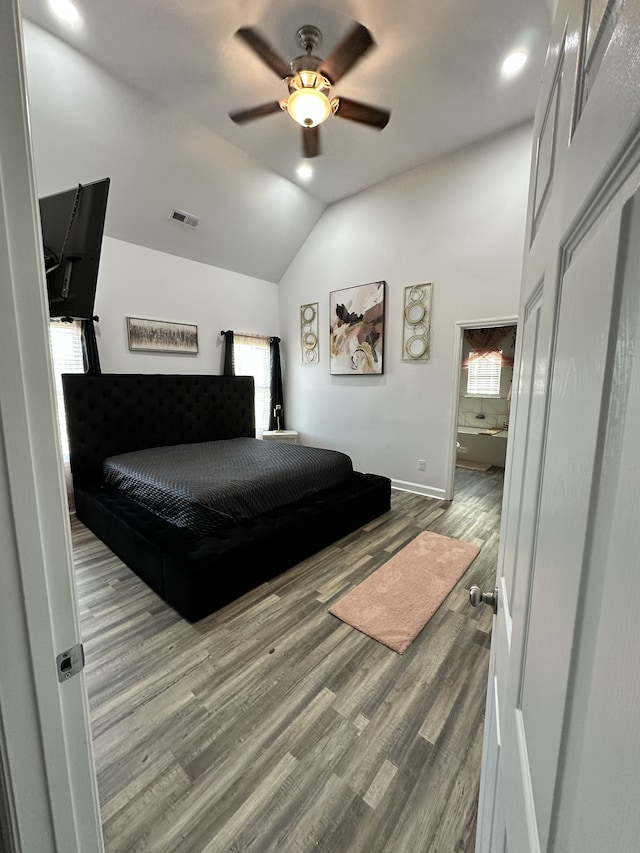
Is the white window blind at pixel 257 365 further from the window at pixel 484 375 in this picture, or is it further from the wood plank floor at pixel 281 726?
the window at pixel 484 375

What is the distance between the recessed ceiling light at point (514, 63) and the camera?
2.31 metres

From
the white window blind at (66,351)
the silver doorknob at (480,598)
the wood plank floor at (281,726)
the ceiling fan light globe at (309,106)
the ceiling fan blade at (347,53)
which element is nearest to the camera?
the silver doorknob at (480,598)

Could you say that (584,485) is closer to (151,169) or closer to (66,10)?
(66,10)

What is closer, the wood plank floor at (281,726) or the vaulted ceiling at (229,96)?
the wood plank floor at (281,726)

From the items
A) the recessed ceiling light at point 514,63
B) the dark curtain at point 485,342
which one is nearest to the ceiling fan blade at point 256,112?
the recessed ceiling light at point 514,63

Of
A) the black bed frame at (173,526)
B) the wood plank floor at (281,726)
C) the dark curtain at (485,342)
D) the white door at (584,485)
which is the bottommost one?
the wood plank floor at (281,726)

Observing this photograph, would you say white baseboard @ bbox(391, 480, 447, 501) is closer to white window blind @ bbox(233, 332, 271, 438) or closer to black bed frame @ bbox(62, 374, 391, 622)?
black bed frame @ bbox(62, 374, 391, 622)

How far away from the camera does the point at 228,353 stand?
180 inches

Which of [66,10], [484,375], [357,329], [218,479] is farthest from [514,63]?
[484,375]

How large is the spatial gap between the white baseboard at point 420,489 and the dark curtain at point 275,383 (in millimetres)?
2151

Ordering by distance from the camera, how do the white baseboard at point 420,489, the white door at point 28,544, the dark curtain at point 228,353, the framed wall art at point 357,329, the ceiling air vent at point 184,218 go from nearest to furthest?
the white door at point 28,544 < the ceiling air vent at point 184,218 < the white baseboard at point 420,489 < the framed wall art at point 357,329 < the dark curtain at point 228,353

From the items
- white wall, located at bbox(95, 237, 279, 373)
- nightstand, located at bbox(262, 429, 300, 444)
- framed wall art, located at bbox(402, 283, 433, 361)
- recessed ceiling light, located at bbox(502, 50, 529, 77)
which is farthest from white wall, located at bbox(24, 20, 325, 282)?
nightstand, located at bbox(262, 429, 300, 444)

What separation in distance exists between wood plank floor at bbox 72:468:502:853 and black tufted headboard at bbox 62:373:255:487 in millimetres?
1745

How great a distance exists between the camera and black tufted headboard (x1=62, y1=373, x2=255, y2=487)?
11.1ft
